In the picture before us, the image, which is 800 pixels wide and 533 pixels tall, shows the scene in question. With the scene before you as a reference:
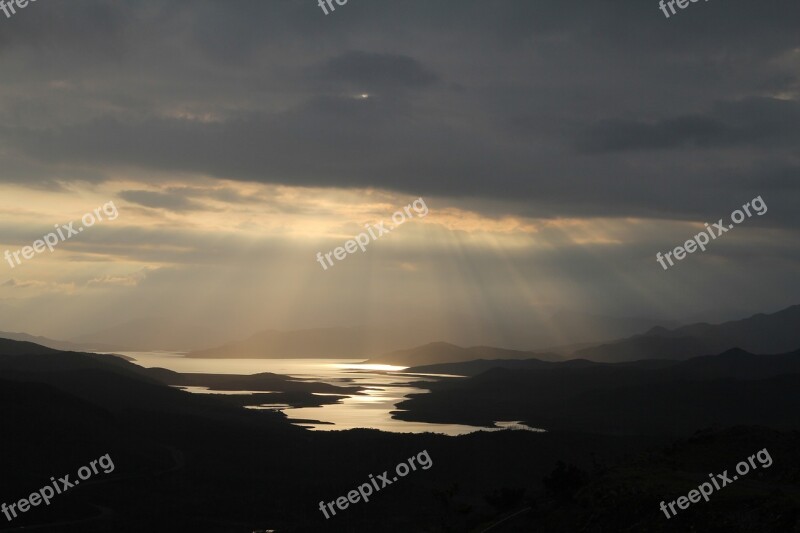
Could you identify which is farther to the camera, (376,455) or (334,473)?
(376,455)

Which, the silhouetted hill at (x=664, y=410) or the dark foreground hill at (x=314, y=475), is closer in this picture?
the dark foreground hill at (x=314, y=475)

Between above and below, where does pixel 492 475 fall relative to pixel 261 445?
below

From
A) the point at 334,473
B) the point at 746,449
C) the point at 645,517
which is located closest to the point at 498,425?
the point at 334,473

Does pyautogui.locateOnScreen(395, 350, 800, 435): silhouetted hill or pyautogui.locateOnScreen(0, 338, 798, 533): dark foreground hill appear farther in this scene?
pyautogui.locateOnScreen(395, 350, 800, 435): silhouetted hill

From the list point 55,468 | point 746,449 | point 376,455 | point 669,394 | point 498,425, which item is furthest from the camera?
point 669,394

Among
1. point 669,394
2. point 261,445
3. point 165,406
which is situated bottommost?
point 669,394

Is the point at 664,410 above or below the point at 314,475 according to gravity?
below

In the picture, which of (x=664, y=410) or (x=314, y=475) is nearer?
(x=314, y=475)

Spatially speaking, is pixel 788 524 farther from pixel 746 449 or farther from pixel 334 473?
pixel 334 473

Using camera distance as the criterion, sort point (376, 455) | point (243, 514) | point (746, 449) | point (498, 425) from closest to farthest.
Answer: point (746, 449), point (243, 514), point (376, 455), point (498, 425)
